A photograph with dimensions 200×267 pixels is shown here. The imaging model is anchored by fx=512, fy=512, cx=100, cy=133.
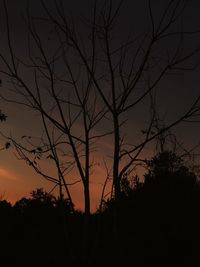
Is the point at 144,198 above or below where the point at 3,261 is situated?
above

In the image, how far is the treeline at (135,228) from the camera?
14252mm

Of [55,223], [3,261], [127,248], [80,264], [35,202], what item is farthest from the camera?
[35,202]

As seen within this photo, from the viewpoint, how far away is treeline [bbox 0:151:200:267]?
14252 millimetres

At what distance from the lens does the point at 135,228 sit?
1633cm

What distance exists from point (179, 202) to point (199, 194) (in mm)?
930

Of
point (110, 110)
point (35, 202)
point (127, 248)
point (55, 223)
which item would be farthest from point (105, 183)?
point (35, 202)

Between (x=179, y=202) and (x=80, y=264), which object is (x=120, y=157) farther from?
(x=179, y=202)

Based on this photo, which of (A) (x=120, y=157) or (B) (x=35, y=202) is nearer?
(A) (x=120, y=157)

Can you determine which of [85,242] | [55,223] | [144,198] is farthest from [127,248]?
[85,242]

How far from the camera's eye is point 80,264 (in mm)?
8961

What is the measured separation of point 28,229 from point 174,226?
18.9ft

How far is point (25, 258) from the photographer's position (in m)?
15.9

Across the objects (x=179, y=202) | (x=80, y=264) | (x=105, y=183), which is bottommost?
(x=80, y=264)

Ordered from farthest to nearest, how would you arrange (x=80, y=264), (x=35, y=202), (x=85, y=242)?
(x=35, y=202)
(x=80, y=264)
(x=85, y=242)
